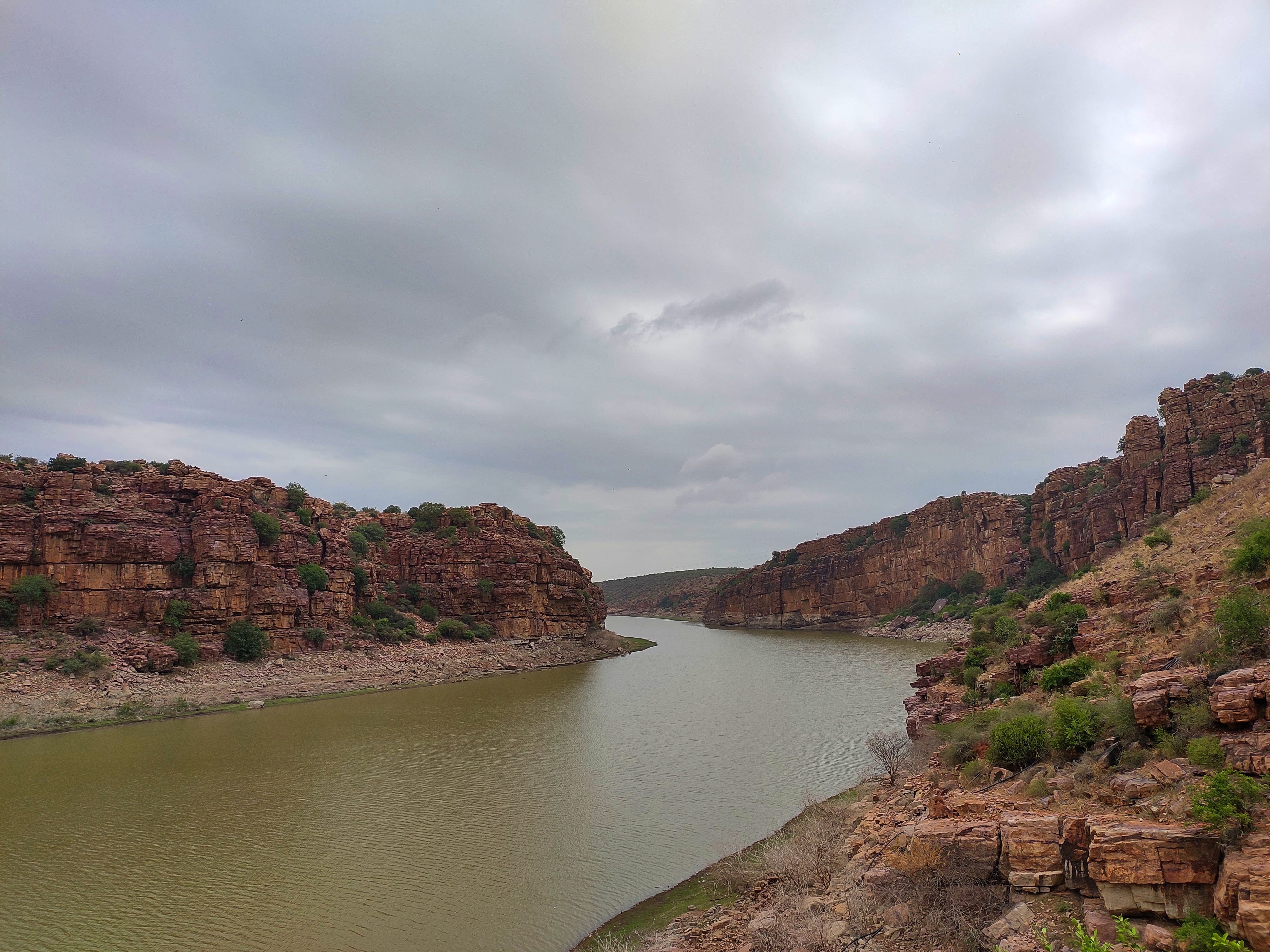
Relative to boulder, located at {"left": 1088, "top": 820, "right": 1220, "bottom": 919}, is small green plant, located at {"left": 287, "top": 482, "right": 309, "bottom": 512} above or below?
above

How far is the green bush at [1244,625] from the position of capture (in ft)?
28.9

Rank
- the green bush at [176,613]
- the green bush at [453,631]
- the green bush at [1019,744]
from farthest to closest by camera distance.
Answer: the green bush at [453,631] < the green bush at [176,613] < the green bush at [1019,744]

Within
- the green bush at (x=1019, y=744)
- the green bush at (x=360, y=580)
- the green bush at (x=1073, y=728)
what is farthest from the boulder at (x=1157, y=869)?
the green bush at (x=360, y=580)

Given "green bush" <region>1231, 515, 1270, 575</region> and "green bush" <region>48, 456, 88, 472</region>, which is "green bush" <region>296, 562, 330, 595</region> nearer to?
"green bush" <region>48, 456, 88, 472</region>

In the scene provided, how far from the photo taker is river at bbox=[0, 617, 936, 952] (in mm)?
12109

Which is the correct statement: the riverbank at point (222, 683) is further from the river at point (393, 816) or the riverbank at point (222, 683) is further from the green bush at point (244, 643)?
the river at point (393, 816)

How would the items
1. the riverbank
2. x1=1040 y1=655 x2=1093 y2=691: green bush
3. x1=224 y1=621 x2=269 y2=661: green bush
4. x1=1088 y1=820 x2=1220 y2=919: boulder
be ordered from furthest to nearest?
x1=224 y1=621 x2=269 y2=661: green bush → the riverbank → x1=1040 y1=655 x2=1093 y2=691: green bush → x1=1088 y1=820 x2=1220 y2=919: boulder

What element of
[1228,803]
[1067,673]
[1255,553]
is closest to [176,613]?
[1067,673]

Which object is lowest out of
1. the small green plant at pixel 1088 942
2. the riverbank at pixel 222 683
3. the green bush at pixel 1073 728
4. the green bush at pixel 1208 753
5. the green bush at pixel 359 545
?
the riverbank at pixel 222 683

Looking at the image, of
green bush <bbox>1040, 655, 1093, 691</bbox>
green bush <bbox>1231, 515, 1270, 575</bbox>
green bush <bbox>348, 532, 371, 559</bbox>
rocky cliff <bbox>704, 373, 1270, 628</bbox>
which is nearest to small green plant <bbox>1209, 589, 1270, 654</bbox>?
green bush <bbox>1231, 515, 1270, 575</bbox>

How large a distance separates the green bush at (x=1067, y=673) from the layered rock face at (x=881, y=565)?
78436 mm

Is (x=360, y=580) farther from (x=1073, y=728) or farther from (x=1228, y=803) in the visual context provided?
(x=1228, y=803)

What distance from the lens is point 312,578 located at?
2010 inches

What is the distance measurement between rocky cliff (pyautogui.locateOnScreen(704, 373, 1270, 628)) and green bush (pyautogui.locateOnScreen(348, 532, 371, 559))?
202ft
